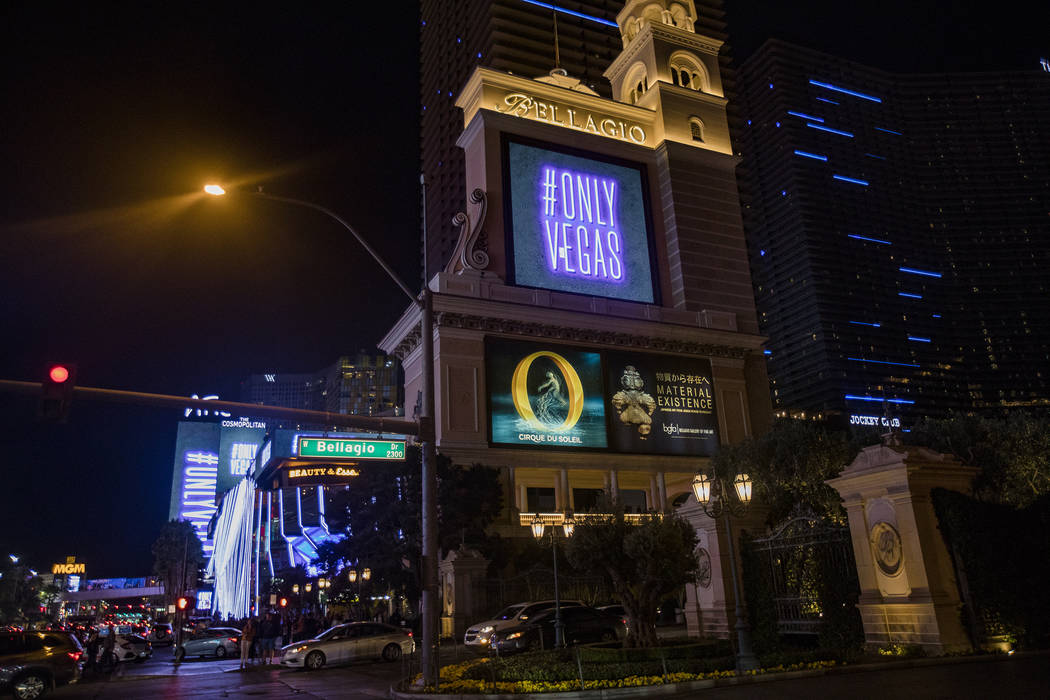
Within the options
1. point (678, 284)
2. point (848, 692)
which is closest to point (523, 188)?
point (678, 284)

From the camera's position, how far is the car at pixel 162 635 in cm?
5116

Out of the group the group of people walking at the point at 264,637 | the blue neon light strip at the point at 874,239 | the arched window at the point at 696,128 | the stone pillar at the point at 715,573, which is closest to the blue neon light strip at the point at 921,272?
the blue neon light strip at the point at 874,239

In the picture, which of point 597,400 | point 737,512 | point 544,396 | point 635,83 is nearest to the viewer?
point 737,512

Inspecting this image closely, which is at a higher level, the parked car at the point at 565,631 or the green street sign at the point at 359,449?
the green street sign at the point at 359,449

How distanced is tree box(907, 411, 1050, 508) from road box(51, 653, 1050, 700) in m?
9.59

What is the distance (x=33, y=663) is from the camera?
732 inches

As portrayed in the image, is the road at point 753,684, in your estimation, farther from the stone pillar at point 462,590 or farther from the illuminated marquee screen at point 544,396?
the illuminated marquee screen at point 544,396

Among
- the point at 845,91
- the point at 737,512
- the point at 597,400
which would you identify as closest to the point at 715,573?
the point at 737,512

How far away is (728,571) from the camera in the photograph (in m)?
20.8

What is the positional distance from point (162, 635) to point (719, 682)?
48070 millimetres

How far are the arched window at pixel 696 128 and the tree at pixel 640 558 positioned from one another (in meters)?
43.7

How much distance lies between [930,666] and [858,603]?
2548 mm

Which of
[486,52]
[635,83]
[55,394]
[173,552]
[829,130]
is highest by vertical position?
[829,130]

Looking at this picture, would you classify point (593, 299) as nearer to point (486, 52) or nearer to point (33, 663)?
point (33, 663)
